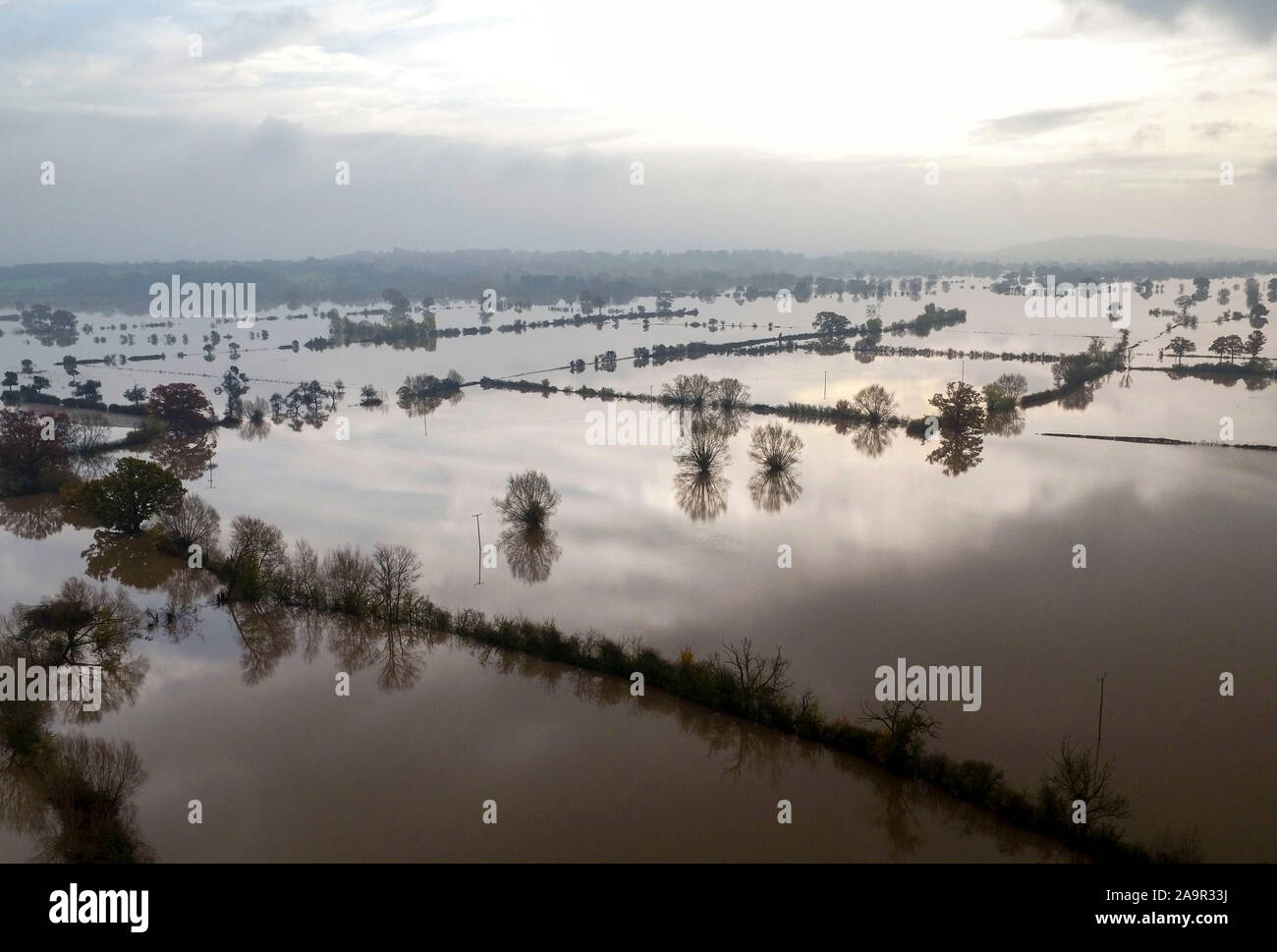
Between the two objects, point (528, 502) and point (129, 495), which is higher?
point (129, 495)

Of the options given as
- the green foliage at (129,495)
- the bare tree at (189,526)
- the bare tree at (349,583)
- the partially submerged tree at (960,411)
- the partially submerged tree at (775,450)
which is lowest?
the bare tree at (349,583)

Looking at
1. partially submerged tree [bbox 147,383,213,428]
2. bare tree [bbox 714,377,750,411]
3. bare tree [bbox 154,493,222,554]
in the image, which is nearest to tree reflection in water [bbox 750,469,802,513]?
bare tree [bbox 714,377,750,411]

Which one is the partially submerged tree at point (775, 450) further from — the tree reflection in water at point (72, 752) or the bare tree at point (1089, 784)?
the tree reflection in water at point (72, 752)

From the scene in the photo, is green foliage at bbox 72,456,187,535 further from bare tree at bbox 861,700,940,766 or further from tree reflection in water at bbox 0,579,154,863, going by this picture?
bare tree at bbox 861,700,940,766

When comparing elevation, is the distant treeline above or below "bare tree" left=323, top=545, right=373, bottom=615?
above

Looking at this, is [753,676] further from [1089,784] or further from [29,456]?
[29,456]

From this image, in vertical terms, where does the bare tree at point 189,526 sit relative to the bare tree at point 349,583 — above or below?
above

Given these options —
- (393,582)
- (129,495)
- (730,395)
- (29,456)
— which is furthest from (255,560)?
(730,395)

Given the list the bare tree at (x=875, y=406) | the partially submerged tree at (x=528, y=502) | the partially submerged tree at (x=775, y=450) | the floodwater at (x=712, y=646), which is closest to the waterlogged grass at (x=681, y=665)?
the floodwater at (x=712, y=646)
